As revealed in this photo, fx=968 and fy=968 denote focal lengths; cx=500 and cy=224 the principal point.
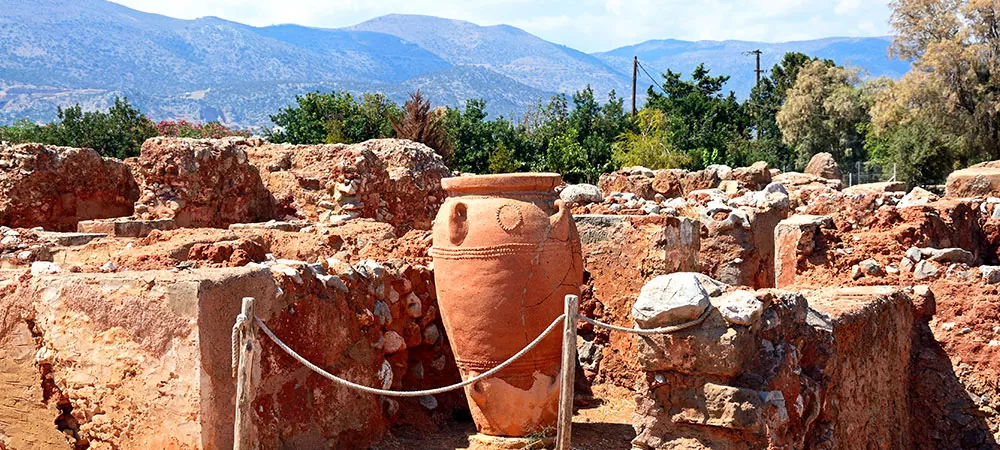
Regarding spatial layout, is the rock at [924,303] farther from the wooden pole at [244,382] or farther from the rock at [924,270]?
the wooden pole at [244,382]

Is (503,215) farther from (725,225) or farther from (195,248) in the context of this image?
(725,225)

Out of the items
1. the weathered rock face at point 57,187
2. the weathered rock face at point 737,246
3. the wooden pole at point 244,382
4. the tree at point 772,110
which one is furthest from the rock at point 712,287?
the tree at point 772,110

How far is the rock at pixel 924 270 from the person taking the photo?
262 inches

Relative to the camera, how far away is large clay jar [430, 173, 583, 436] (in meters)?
5.14

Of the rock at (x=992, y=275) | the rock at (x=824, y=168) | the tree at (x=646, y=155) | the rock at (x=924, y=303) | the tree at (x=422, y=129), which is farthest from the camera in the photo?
the tree at (x=646, y=155)

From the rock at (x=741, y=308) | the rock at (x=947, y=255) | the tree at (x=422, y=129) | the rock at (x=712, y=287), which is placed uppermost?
the tree at (x=422, y=129)

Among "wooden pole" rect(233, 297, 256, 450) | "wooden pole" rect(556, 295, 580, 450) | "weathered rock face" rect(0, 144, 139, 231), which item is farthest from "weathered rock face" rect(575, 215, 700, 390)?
"weathered rock face" rect(0, 144, 139, 231)

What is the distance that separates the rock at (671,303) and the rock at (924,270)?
3.38m

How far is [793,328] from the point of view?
174 inches

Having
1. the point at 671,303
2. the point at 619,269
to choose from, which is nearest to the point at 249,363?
the point at 671,303

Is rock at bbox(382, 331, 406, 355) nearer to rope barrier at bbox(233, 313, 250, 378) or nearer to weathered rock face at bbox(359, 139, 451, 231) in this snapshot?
rope barrier at bbox(233, 313, 250, 378)

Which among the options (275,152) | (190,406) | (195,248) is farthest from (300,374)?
(275,152)

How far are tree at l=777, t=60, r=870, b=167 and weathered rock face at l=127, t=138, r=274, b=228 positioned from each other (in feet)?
92.1

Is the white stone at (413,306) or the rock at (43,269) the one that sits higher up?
the rock at (43,269)
